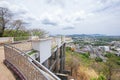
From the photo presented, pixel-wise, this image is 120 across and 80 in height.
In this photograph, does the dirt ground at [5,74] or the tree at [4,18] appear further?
the tree at [4,18]

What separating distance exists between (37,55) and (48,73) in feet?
16.0

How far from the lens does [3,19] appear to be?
924 inches

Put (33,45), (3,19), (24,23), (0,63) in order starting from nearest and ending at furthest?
(0,63), (33,45), (3,19), (24,23)

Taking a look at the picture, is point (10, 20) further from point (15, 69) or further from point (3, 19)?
point (15, 69)

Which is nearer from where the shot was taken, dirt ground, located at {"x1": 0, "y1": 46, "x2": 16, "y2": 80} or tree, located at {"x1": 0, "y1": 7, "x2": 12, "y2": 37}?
dirt ground, located at {"x1": 0, "y1": 46, "x2": 16, "y2": 80}

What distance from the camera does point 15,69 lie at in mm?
6727

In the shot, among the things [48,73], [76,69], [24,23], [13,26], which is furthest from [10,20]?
[48,73]

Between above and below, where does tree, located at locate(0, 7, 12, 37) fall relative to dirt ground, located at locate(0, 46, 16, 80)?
above

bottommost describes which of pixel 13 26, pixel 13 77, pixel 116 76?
pixel 116 76

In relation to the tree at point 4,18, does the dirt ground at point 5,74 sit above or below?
below

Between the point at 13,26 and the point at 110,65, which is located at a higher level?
the point at 13,26

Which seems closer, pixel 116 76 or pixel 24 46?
pixel 24 46

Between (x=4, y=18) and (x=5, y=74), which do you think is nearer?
(x=5, y=74)

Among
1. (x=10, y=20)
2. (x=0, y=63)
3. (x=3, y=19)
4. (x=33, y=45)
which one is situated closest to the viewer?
(x=0, y=63)
